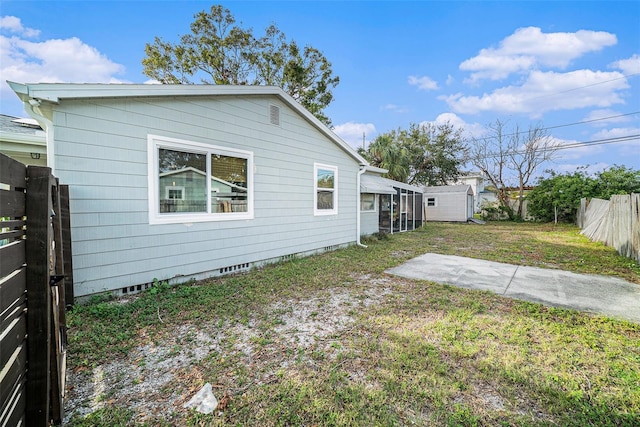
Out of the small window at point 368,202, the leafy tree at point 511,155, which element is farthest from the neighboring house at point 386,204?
the leafy tree at point 511,155

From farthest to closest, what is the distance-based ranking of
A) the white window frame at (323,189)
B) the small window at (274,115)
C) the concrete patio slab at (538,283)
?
the white window frame at (323,189) < the small window at (274,115) < the concrete patio slab at (538,283)

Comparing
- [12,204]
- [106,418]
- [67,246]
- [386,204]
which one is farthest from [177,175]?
[386,204]

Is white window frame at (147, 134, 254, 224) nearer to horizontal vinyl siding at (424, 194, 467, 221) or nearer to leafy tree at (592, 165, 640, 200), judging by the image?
horizontal vinyl siding at (424, 194, 467, 221)

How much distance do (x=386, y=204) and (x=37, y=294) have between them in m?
12.2

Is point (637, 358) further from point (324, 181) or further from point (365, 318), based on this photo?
point (324, 181)

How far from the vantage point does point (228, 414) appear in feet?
6.46

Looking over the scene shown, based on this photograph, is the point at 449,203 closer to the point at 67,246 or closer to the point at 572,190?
the point at 572,190

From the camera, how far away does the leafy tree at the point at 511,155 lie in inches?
807

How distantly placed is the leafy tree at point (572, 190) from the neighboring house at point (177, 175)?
17.3 meters

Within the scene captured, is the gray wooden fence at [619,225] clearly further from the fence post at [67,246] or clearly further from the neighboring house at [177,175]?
the fence post at [67,246]

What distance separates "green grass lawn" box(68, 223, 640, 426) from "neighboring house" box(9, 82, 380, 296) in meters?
0.69

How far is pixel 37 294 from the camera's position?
4.27 feet

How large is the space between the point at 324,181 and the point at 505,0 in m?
10.1

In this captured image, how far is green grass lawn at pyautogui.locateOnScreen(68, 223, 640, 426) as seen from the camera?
78.7 inches
